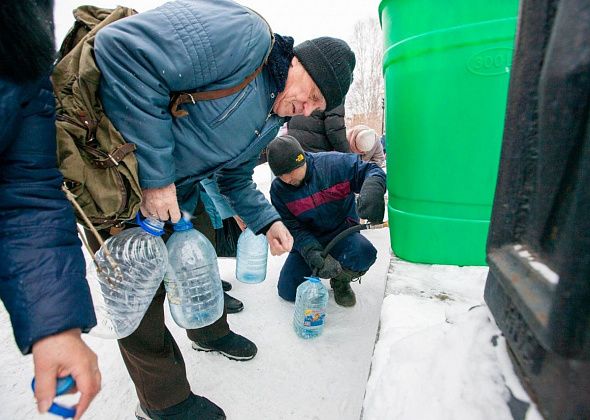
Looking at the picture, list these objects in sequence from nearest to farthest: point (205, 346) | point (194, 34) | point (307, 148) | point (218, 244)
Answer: point (194, 34), point (205, 346), point (218, 244), point (307, 148)

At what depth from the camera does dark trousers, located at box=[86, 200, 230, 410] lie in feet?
3.83

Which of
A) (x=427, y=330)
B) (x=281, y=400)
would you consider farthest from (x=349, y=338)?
(x=427, y=330)

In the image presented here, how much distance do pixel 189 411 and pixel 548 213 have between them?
55.7 inches

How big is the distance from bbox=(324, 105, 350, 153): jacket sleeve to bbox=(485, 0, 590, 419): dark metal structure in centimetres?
242

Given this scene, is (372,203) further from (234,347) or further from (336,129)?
(336,129)

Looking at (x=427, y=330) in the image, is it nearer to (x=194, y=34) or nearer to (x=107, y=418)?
(x=194, y=34)

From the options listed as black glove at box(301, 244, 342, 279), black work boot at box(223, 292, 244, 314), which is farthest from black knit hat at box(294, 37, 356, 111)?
black work boot at box(223, 292, 244, 314)

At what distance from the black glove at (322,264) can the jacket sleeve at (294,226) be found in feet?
0.29

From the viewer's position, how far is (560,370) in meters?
0.40

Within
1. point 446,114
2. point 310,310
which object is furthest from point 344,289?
point 446,114

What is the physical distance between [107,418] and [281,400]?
75 centimetres

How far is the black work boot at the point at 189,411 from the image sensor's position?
127cm

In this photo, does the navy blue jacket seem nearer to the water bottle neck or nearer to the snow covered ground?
the water bottle neck

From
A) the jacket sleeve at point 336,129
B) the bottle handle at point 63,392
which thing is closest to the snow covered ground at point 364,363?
the bottle handle at point 63,392
